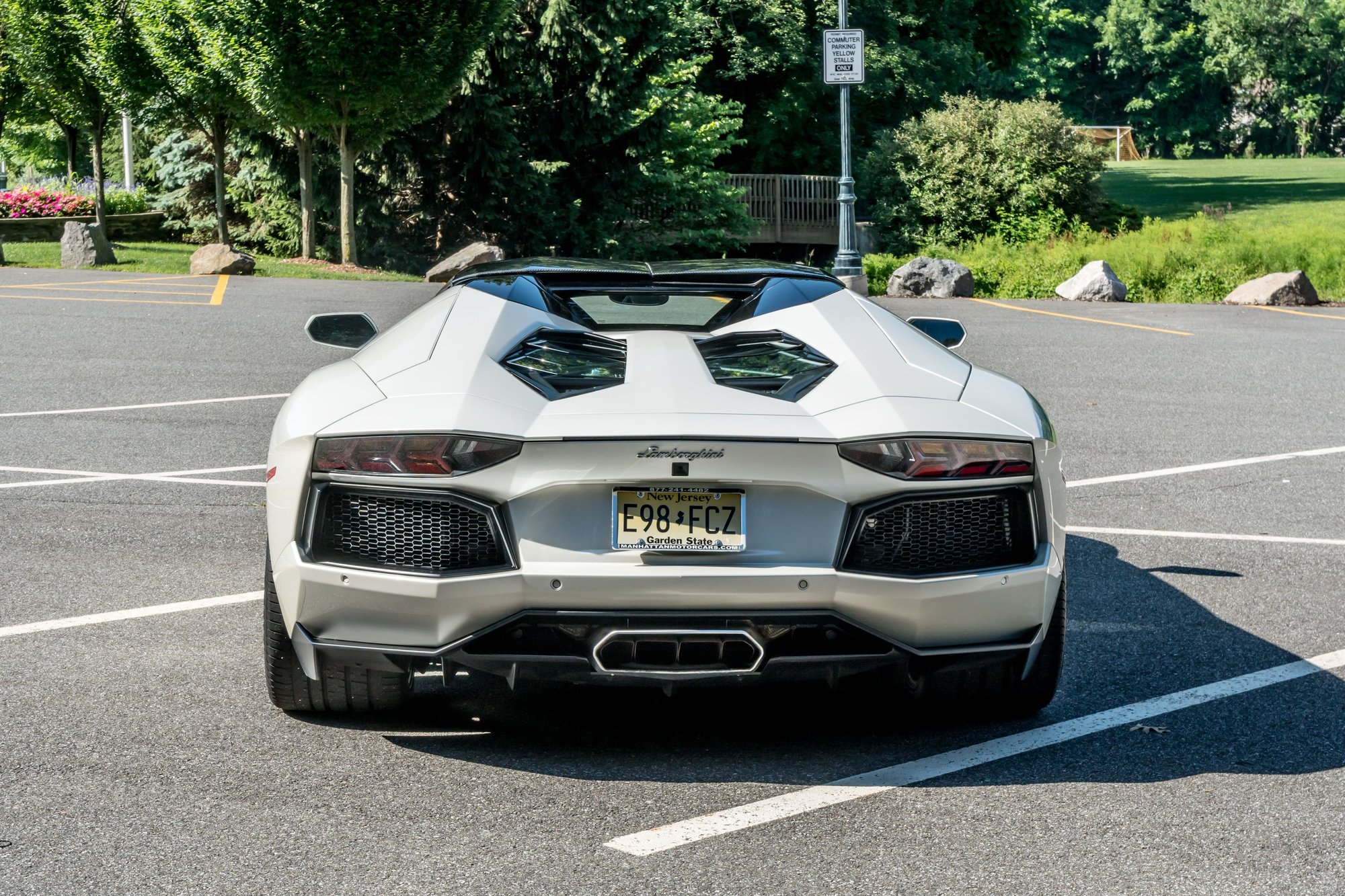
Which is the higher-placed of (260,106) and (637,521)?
(260,106)

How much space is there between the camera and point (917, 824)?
11.7 feet

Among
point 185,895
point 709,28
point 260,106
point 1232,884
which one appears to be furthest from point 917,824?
point 709,28

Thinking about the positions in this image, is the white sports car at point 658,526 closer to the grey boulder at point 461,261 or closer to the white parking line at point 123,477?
the white parking line at point 123,477

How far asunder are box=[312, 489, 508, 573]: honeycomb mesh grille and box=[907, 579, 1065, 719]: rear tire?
1.28 meters

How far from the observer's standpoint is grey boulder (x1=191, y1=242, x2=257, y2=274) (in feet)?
79.3

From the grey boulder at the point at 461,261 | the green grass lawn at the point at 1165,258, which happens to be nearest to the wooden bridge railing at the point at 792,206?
the green grass lawn at the point at 1165,258

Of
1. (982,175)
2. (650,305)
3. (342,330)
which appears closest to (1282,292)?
(982,175)

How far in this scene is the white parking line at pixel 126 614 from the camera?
205 inches

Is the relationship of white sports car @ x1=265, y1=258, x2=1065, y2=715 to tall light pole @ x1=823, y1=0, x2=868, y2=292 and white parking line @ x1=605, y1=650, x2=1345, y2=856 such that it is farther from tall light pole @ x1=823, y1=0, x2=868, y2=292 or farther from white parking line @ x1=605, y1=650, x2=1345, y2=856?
tall light pole @ x1=823, y1=0, x2=868, y2=292

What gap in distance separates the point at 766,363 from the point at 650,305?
0.78 meters

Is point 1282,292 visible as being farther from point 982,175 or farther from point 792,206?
point 792,206

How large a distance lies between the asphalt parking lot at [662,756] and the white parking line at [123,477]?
0.51ft

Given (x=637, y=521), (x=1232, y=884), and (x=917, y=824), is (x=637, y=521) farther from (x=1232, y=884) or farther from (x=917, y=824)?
(x=1232, y=884)

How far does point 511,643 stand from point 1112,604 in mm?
2870
